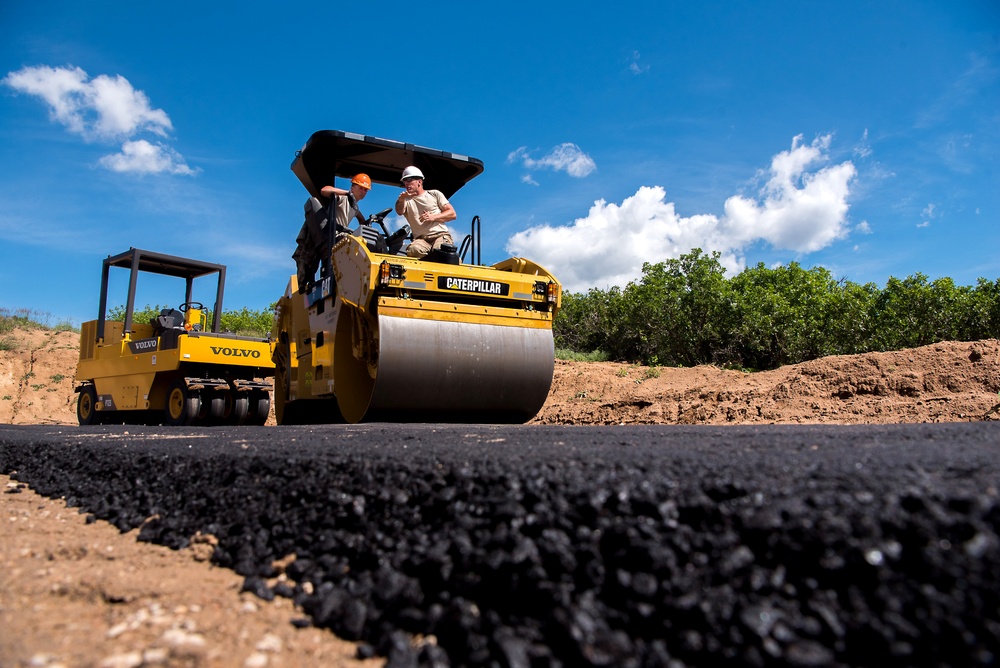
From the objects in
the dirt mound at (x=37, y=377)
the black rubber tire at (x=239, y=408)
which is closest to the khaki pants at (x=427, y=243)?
the black rubber tire at (x=239, y=408)

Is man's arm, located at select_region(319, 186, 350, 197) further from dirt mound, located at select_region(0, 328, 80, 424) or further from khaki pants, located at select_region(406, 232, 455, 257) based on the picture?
dirt mound, located at select_region(0, 328, 80, 424)

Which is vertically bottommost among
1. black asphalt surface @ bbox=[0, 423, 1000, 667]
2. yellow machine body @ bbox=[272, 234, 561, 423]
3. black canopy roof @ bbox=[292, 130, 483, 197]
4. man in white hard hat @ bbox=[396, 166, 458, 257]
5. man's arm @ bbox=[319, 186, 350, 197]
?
black asphalt surface @ bbox=[0, 423, 1000, 667]

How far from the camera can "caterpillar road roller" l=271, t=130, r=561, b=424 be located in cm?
577

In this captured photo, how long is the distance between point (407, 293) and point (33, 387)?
68.8 ft

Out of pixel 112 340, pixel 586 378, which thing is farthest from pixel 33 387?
pixel 586 378

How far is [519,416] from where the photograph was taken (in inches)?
251

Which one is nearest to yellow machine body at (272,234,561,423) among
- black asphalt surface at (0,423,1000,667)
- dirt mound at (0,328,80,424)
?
black asphalt surface at (0,423,1000,667)

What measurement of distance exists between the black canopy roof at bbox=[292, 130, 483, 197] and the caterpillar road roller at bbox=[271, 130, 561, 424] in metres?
0.01

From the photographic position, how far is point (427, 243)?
22.4 feet

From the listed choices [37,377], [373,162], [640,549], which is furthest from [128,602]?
[37,377]

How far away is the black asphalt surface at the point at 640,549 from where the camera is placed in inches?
53.9

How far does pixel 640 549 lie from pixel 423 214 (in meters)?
5.59

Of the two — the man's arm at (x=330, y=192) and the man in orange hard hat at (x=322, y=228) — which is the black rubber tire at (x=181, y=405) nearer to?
the man in orange hard hat at (x=322, y=228)

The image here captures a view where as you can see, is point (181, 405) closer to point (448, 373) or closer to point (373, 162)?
point (373, 162)
